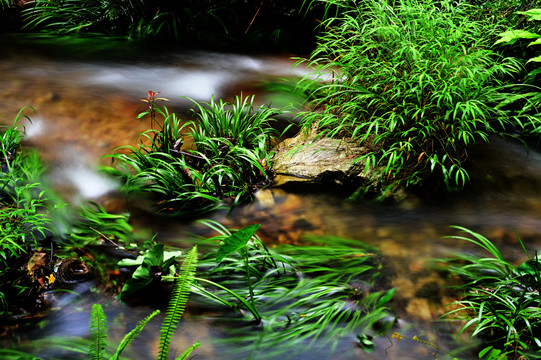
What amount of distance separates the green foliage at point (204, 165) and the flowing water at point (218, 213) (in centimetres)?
15

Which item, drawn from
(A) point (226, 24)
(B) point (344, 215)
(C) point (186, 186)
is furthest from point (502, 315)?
(A) point (226, 24)

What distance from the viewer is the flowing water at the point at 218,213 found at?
2.10 m

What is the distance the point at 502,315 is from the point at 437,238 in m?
0.73

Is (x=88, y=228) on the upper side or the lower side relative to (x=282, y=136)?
lower

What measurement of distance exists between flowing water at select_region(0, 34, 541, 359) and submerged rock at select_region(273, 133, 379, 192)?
132 millimetres

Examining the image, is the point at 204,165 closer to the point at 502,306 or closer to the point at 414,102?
the point at 414,102

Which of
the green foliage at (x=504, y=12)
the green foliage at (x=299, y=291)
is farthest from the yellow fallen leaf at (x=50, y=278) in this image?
the green foliage at (x=504, y=12)

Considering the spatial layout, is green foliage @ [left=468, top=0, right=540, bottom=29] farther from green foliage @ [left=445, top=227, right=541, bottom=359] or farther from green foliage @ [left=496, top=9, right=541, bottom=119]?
green foliage @ [left=445, top=227, right=541, bottom=359]

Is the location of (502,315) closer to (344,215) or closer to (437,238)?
(437,238)

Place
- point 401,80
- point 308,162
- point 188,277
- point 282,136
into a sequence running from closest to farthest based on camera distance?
point 188,277, point 401,80, point 308,162, point 282,136

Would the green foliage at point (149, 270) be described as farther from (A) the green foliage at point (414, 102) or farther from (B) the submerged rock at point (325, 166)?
(A) the green foliage at point (414, 102)

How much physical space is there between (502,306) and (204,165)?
2.16 meters

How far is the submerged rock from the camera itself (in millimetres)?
3104

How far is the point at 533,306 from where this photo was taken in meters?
2.03
